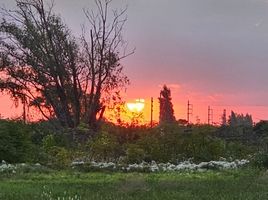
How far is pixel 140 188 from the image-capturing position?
11.0 meters

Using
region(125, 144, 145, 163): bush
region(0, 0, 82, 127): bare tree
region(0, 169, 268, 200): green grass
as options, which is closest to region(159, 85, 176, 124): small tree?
region(0, 0, 82, 127): bare tree

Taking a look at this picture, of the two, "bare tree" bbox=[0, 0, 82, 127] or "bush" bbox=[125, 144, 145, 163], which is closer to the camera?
"bush" bbox=[125, 144, 145, 163]

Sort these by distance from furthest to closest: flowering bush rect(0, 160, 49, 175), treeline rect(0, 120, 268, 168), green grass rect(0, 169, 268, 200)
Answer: treeline rect(0, 120, 268, 168) < flowering bush rect(0, 160, 49, 175) < green grass rect(0, 169, 268, 200)

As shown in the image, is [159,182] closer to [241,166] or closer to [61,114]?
[241,166]

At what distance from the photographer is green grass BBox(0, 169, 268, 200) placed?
9820mm

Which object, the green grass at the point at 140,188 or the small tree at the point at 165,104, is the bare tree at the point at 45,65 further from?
the green grass at the point at 140,188

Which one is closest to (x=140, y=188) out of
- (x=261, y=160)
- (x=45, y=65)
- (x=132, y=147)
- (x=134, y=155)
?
(x=261, y=160)

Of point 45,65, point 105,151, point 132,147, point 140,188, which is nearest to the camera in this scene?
point 140,188

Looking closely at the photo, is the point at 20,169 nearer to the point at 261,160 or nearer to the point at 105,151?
the point at 105,151

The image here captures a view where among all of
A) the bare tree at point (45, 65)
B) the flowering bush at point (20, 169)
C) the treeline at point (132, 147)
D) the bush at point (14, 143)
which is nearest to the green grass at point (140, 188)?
the flowering bush at point (20, 169)

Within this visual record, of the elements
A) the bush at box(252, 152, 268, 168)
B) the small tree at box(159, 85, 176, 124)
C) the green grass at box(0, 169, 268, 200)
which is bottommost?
the green grass at box(0, 169, 268, 200)

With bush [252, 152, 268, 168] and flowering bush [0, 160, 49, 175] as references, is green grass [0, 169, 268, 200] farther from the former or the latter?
bush [252, 152, 268, 168]

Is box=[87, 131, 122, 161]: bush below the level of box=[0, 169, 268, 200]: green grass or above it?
above

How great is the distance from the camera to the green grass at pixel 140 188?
9820mm
